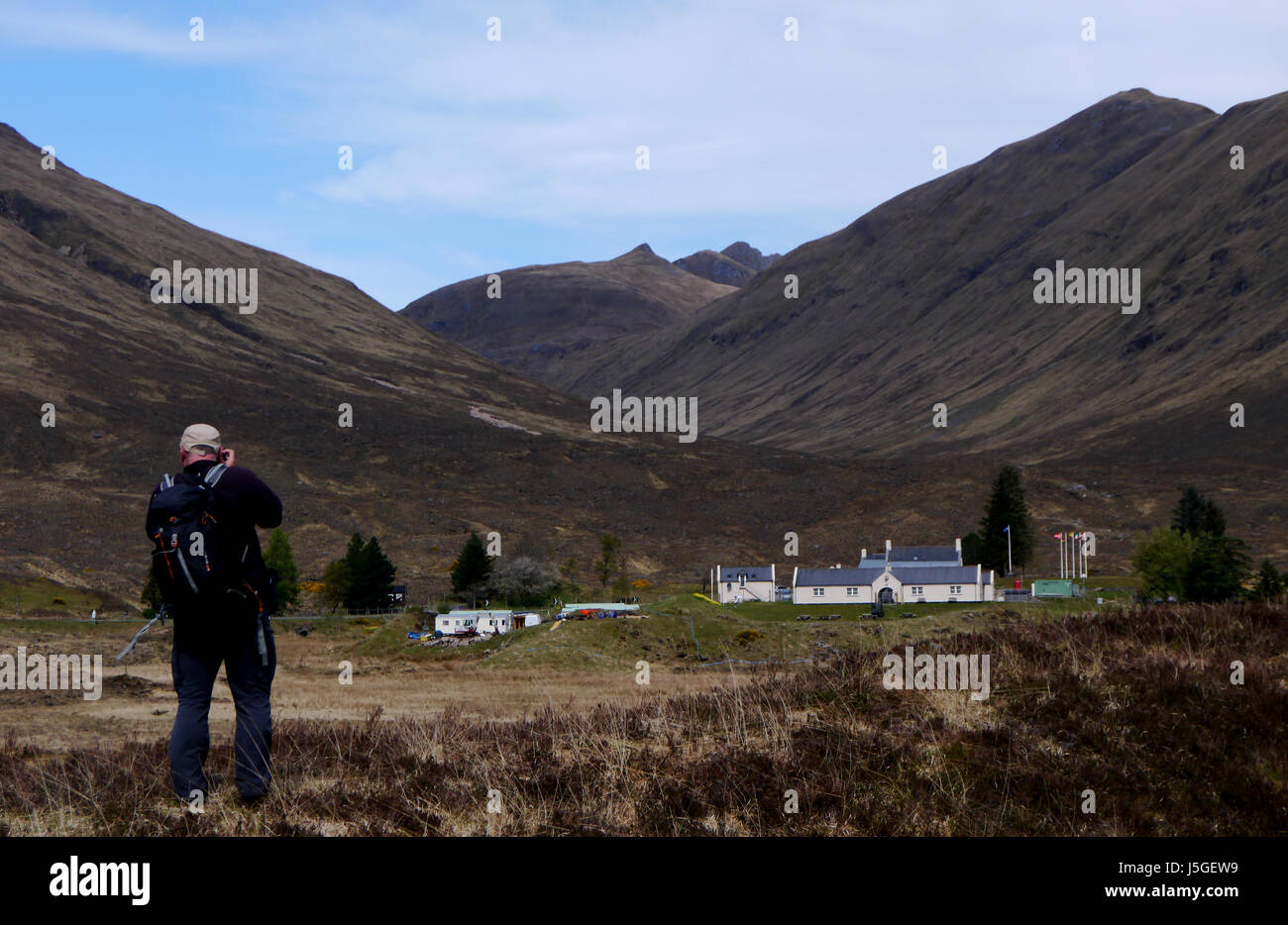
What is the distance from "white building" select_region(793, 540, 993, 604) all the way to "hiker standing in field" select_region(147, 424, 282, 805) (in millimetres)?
67846

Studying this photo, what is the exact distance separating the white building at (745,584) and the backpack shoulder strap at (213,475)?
7914 cm

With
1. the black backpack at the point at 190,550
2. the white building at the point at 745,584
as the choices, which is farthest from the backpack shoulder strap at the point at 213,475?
the white building at the point at 745,584

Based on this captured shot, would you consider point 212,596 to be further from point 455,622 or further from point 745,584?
point 745,584

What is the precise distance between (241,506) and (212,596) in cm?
75

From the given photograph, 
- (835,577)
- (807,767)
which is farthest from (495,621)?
(807,767)

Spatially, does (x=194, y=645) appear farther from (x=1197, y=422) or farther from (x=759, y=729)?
(x=1197, y=422)

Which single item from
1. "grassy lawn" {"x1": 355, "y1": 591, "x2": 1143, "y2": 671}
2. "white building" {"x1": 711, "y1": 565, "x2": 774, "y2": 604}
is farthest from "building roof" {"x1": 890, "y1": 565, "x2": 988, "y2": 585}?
"grassy lawn" {"x1": 355, "y1": 591, "x2": 1143, "y2": 671}

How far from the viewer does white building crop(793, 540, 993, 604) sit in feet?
250

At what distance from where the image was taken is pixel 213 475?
8.87 metres

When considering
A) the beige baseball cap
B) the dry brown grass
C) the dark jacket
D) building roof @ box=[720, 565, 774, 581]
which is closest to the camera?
the dry brown grass

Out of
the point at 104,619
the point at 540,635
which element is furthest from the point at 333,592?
the point at 540,635

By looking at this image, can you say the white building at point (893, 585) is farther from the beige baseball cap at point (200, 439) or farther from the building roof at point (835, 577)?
the beige baseball cap at point (200, 439)

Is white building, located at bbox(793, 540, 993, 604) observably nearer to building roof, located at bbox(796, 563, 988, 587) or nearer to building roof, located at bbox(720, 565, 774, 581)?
building roof, located at bbox(796, 563, 988, 587)
